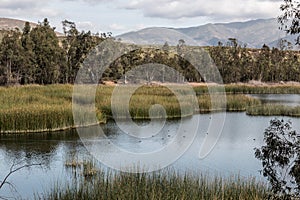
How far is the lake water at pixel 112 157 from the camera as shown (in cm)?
1235

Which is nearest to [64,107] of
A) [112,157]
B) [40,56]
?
[112,157]

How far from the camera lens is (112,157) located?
15047mm

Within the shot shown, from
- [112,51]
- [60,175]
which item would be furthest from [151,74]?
[60,175]

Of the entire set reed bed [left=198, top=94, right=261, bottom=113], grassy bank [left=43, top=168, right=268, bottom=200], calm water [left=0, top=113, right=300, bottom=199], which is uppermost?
reed bed [left=198, top=94, right=261, bottom=113]

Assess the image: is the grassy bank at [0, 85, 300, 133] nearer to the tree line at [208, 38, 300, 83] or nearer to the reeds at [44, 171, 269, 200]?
the reeds at [44, 171, 269, 200]

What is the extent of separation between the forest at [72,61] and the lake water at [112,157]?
13858 mm

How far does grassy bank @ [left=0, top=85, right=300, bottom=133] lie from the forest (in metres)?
5.76

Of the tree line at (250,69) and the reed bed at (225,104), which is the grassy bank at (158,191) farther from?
the tree line at (250,69)

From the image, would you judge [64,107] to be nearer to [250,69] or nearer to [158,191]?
[158,191]

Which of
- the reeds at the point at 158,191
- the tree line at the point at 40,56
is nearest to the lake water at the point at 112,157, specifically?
the reeds at the point at 158,191

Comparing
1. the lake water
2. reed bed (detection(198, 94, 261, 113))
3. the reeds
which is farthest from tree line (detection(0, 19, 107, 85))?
the reeds

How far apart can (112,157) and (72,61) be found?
3219cm

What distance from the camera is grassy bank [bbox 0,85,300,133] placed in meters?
19.5

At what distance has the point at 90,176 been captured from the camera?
12.1 metres
